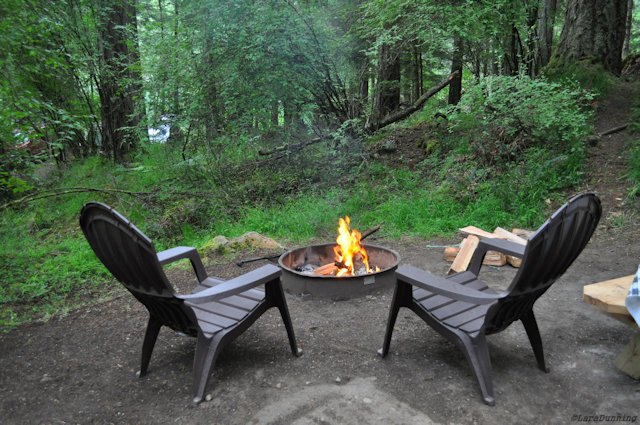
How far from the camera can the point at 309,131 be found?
7777mm

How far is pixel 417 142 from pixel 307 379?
712cm

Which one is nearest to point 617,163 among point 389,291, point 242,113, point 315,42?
point 389,291

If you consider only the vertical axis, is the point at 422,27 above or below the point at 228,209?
above

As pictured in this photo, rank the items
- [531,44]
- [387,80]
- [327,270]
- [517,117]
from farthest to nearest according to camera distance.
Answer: [531,44], [387,80], [517,117], [327,270]

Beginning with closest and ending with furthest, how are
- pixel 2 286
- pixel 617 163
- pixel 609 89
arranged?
1. pixel 2 286
2. pixel 617 163
3. pixel 609 89

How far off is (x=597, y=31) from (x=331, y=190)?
522cm

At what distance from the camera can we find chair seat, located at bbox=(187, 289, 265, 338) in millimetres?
2568

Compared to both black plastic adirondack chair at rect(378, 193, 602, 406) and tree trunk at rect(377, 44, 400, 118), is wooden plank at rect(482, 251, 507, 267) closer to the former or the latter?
black plastic adirondack chair at rect(378, 193, 602, 406)

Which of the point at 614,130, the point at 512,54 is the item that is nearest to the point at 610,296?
the point at 614,130

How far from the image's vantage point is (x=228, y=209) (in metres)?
7.12

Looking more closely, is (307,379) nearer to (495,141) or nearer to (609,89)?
(495,141)

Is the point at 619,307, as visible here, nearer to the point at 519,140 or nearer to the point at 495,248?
the point at 495,248

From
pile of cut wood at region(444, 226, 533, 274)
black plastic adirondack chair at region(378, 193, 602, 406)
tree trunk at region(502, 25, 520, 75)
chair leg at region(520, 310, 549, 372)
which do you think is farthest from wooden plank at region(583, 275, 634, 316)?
tree trunk at region(502, 25, 520, 75)

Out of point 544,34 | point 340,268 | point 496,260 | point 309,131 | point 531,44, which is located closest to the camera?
point 340,268
